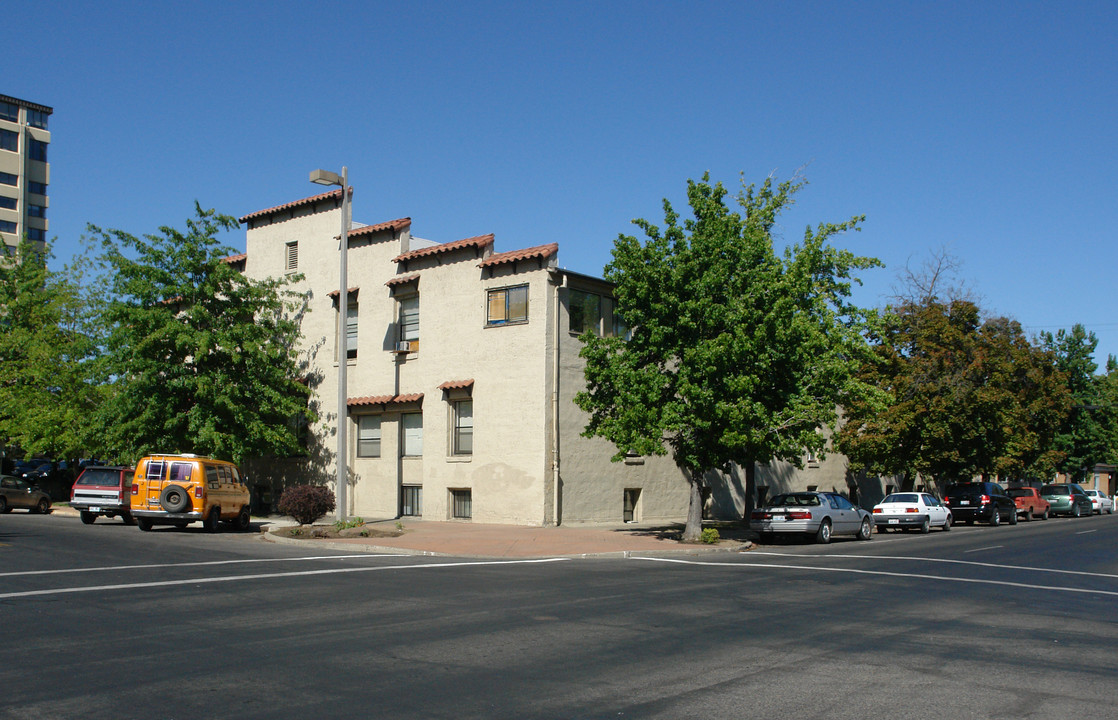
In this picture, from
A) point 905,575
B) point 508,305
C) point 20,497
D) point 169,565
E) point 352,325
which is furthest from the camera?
point 20,497

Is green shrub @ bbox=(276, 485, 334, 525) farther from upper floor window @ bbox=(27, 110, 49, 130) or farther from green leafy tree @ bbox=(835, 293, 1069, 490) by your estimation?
upper floor window @ bbox=(27, 110, 49, 130)

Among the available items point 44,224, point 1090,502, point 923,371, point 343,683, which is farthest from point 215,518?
point 44,224

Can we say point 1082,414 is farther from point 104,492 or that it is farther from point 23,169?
point 23,169

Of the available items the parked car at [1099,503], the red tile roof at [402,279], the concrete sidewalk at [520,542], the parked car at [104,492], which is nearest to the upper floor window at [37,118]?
the parked car at [104,492]

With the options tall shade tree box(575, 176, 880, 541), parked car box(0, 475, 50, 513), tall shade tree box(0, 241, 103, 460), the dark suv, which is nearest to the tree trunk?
tall shade tree box(575, 176, 880, 541)

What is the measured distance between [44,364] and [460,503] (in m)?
18.6

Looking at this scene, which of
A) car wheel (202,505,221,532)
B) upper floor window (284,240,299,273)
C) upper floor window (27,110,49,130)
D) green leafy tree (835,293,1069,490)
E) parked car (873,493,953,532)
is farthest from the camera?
upper floor window (27,110,49,130)

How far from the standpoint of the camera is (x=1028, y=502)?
41.2 metres

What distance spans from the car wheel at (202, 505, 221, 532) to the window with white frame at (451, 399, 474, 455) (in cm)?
700

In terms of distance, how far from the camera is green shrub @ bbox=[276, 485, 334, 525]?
80.1 feet

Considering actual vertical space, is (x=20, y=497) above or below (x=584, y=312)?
below

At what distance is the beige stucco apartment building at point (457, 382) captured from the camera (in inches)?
1047

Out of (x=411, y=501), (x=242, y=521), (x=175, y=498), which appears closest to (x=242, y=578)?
(x=175, y=498)

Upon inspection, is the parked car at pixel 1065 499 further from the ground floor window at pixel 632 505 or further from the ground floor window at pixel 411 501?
the ground floor window at pixel 411 501
